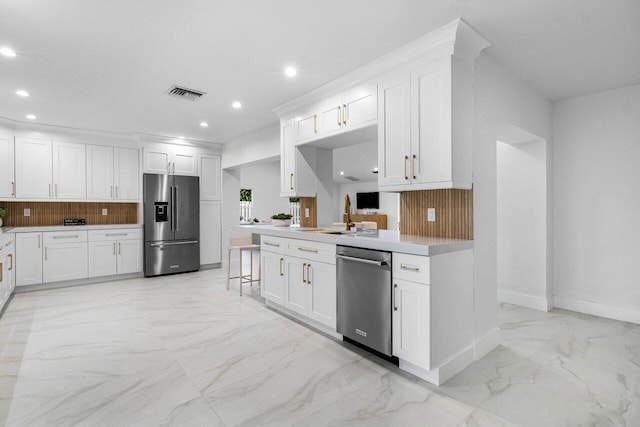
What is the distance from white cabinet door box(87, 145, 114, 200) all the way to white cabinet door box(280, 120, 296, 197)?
352 centimetres

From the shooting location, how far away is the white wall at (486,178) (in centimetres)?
269

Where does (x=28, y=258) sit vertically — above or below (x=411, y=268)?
below

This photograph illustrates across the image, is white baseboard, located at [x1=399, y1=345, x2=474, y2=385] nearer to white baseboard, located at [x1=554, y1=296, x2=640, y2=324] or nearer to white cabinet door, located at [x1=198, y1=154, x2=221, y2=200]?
white baseboard, located at [x1=554, y1=296, x2=640, y2=324]

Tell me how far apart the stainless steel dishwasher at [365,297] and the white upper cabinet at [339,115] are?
1242 mm

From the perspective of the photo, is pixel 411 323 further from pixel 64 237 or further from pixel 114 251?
pixel 64 237

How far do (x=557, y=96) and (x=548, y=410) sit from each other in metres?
3.33

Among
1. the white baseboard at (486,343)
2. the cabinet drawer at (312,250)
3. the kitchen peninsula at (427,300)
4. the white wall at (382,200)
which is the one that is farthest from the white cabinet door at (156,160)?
the white wall at (382,200)

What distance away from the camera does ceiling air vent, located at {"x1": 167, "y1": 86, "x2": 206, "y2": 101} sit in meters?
3.62

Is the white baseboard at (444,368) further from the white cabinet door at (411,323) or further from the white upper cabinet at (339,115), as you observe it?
the white upper cabinet at (339,115)

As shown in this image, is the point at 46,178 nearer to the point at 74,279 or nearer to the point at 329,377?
the point at 74,279

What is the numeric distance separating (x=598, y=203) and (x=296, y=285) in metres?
3.41

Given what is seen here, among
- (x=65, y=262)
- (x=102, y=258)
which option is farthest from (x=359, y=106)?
(x=65, y=262)

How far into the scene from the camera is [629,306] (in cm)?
348

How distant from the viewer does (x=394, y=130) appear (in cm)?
282
